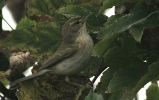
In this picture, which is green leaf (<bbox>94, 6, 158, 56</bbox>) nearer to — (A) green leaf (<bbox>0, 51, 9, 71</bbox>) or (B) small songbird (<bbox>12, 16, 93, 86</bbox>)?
(B) small songbird (<bbox>12, 16, 93, 86</bbox>)

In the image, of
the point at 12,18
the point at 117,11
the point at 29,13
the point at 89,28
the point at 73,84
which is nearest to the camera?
the point at 117,11

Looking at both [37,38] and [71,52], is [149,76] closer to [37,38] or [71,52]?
[37,38]

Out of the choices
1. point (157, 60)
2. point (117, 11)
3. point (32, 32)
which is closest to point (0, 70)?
point (32, 32)

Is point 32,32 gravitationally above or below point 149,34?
above

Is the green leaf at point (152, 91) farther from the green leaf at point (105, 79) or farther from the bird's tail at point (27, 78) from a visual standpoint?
the bird's tail at point (27, 78)

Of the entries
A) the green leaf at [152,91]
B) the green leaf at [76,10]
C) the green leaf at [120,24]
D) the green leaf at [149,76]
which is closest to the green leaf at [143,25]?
the green leaf at [120,24]

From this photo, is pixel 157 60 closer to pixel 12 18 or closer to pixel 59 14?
pixel 59 14
